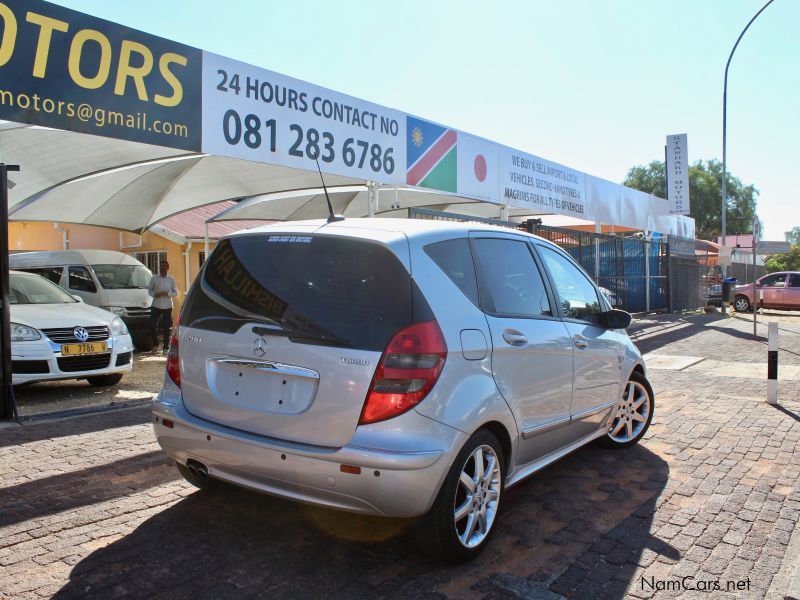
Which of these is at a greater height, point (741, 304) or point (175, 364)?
point (175, 364)

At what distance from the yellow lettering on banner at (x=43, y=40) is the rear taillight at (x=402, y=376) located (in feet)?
17.6

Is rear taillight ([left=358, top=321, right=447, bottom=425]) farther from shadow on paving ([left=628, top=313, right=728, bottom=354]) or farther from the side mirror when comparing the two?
shadow on paving ([left=628, top=313, right=728, bottom=354])

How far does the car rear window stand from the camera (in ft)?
9.73

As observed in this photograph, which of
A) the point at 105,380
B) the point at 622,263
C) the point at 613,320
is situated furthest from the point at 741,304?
the point at 105,380

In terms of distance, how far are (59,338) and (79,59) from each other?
10.2 ft

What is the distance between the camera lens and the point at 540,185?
1463 centimetres

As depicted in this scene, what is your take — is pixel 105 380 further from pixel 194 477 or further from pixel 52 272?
pixel 52 272

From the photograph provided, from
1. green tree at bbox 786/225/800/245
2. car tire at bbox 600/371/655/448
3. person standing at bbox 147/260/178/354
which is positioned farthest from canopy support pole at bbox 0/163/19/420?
green tree at bbox 786/225/800/245

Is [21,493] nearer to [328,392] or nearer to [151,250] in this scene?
[328,392]

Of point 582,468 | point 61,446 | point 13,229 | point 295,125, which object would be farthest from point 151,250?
point 582,468

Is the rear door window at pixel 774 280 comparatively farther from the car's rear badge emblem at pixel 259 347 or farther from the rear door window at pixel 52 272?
the car's rear badge emblem at pixel 259 347

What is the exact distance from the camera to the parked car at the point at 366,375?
2.87 meters

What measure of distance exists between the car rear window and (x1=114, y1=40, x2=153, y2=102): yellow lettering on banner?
440cm

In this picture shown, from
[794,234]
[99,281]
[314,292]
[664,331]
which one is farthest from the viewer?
[794,234]
